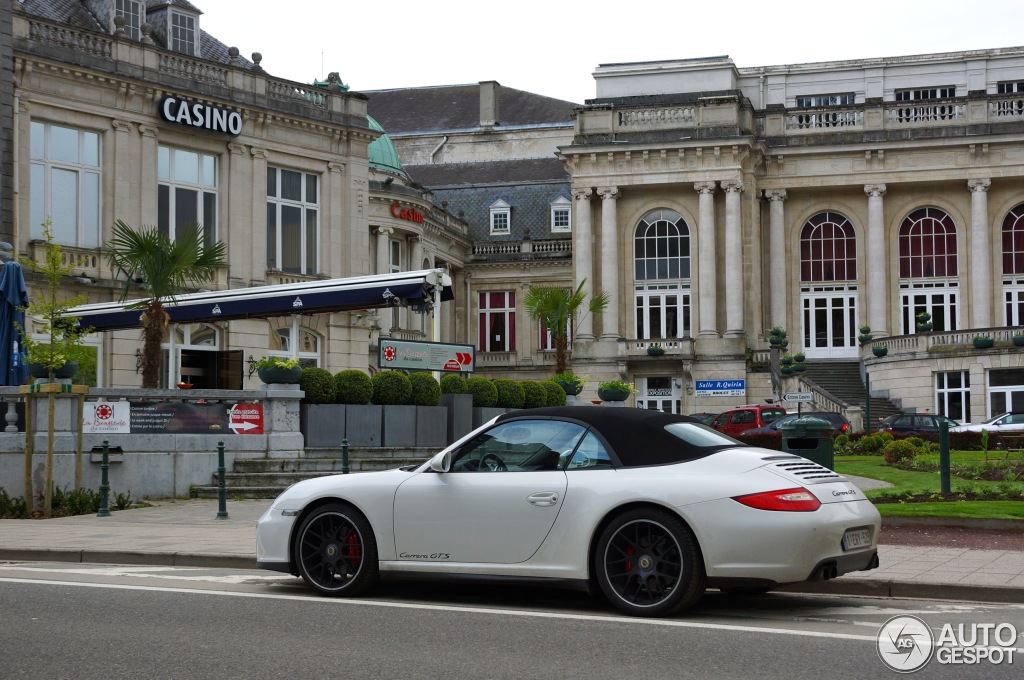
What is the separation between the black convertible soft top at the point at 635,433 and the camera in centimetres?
987

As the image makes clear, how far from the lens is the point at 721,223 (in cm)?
6456

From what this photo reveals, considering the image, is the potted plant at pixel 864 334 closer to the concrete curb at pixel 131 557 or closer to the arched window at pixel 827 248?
the arched window at pixel 827 248

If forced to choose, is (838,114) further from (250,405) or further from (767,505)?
(767,505)

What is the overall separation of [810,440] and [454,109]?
A: 75.0 m

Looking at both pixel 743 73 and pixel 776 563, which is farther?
pixel 743 73

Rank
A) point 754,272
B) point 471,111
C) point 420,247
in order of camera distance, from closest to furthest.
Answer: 1. point 420,247
2. point 754,272
3. point 471,111

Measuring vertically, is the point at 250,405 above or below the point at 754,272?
below

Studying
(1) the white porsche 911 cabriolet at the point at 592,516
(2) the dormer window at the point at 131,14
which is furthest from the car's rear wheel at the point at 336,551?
(2) the dormer window at the point at 131,14

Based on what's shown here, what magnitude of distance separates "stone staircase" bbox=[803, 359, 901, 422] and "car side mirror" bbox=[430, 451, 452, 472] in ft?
148

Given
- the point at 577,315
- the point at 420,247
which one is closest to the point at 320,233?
the point at 420,247

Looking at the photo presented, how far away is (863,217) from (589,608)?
58.6 m

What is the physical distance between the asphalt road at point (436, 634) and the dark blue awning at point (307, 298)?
1592cm

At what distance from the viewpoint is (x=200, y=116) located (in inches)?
1523

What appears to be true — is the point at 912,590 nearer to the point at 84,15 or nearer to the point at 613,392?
the point at 613,392
